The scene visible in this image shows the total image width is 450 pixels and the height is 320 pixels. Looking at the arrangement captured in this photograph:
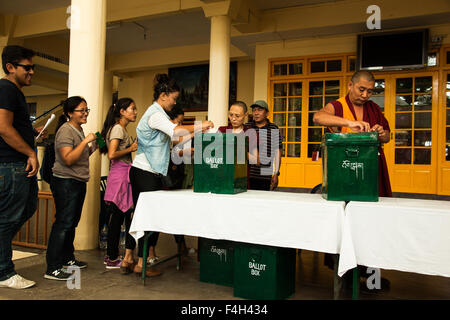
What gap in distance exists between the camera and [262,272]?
2236mm

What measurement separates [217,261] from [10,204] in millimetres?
1537

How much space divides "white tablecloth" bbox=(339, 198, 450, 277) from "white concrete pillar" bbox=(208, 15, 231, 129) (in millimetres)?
4606

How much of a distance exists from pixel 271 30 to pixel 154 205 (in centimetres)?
592

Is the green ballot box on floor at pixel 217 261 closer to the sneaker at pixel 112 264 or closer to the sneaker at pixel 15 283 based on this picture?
the sneaker at pixel 112 264

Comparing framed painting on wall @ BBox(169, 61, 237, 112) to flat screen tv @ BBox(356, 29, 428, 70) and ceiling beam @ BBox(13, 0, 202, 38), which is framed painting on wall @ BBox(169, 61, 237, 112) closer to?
ceiling beam @ BBox(13, 0, 202, 38)

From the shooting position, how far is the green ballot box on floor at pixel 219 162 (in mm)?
2396

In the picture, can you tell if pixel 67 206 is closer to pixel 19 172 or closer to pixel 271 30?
pixel 19 172

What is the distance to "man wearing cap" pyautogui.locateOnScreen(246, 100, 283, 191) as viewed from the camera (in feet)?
11.4

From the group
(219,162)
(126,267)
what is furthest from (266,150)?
(126,267)

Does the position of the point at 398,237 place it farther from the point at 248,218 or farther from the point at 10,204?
the point at 10,204

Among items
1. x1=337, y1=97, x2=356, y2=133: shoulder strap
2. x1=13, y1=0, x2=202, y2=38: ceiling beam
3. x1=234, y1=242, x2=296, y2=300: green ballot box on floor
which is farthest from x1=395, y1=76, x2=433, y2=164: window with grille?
x1=234, y1=242, x2=296, y2=300: green ballot box on floor

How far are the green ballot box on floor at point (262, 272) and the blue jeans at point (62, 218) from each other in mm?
1395
